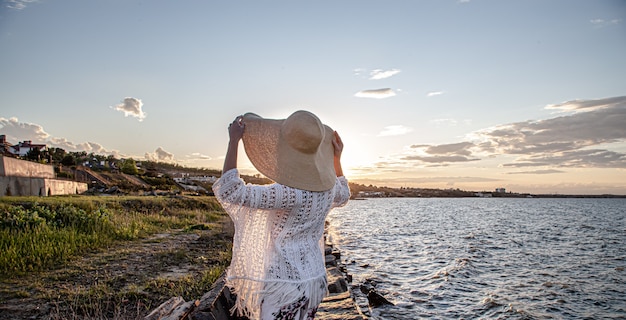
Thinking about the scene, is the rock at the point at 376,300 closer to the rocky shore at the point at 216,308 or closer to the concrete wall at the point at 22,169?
the rocky shore at the point at 216,308

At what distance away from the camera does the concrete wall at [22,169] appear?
55.1 ft

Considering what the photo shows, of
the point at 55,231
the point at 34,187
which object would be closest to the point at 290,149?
the point at 55,231

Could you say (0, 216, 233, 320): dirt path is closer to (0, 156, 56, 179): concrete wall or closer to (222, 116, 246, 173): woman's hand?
(222, 116, 246, 173): woman's hand

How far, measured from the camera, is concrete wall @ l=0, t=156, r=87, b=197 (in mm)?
16941

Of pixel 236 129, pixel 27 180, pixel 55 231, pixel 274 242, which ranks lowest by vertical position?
pixel 55 231

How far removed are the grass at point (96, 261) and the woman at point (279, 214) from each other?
331 cm

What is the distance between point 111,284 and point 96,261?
2059mm

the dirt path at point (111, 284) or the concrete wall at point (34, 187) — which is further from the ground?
the concrete wall at point (34, 187)

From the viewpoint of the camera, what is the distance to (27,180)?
61.3ft

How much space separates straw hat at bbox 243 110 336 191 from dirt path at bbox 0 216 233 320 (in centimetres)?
329

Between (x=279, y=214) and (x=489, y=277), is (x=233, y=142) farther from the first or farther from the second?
(x=489, y=277)

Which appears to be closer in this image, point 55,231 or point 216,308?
point 216,308

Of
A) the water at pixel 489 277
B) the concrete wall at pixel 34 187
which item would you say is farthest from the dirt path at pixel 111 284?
the concrete wall at pixel 34 187

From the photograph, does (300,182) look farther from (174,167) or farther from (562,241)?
(174,167)
